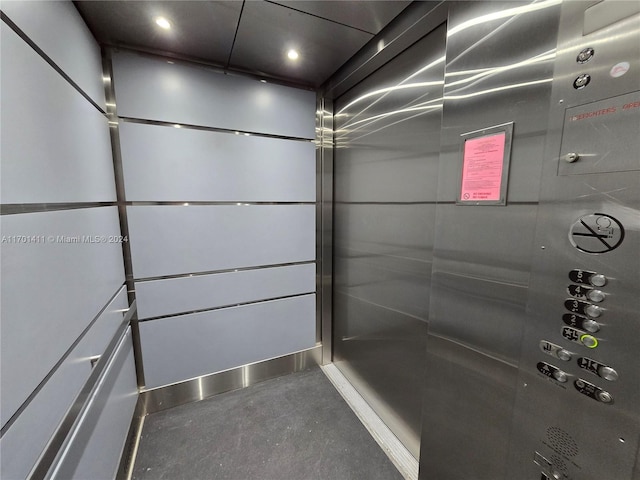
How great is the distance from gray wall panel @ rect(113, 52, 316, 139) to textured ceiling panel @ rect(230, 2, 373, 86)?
6.8 inches

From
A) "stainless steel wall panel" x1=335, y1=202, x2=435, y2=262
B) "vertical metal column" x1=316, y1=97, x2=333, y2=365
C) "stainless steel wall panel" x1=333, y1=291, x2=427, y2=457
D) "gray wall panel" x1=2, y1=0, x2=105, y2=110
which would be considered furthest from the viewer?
"vertical metal column" x1=316, y1=97, x2=333, y2=365

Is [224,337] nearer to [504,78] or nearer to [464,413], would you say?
[464,413]

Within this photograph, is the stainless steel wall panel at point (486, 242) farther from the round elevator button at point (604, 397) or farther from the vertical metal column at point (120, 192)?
the vertical metal column at point (120, 192)

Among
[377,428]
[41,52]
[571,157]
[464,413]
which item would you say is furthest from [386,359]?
[41,52]

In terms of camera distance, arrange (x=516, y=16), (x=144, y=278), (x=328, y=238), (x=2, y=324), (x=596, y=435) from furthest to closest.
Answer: (x=328, y=238) → (x=144, y=278) → (x=516, y=16) → (x=596, y=435) → (x=2, y=324)

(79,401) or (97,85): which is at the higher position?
(97,85)

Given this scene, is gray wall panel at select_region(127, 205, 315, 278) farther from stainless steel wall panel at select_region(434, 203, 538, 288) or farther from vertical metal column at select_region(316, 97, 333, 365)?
stainless steel wall panel at select_region(434, 203, 538, 288)

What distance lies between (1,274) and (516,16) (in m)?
1.90

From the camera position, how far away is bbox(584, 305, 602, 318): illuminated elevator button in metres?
0.79

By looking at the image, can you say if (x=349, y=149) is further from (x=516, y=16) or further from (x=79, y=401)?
(x=79, y=401)

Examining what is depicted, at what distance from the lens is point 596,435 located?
811mm

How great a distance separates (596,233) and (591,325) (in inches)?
11.5

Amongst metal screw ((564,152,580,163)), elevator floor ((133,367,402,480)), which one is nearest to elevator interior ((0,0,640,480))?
metal screw ((564,152,580,163))

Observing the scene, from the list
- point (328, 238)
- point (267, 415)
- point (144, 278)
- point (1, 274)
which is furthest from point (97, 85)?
point (267, 415)
